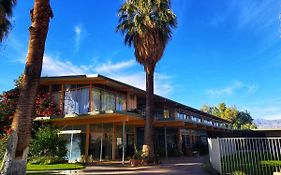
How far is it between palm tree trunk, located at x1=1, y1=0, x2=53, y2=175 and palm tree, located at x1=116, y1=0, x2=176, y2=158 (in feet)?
36.7

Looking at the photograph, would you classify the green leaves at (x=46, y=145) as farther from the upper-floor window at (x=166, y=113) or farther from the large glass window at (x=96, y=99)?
the upper-floor window at (x=166, y=113)

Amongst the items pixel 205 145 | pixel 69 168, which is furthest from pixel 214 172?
pixel 205 145

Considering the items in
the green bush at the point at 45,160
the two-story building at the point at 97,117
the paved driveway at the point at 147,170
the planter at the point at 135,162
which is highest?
the two-story building at the point at 97,117

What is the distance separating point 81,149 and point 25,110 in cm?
1370

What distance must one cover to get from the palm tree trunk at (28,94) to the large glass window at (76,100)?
12320 millimetres

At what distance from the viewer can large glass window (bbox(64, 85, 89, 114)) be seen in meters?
24.9

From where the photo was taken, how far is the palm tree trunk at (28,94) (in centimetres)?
1098

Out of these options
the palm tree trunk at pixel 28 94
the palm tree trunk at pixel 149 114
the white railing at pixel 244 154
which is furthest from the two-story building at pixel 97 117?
the palm tree trunk at pixel 28 94

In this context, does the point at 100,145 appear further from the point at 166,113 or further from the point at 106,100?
the point at 166,113

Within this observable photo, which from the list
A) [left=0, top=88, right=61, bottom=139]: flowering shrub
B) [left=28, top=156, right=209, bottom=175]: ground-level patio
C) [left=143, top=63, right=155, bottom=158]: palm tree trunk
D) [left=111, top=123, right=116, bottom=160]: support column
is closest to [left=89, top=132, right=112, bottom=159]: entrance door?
[left=111, top=123, right=116, bottom=160]: support column

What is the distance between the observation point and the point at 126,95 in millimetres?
29406

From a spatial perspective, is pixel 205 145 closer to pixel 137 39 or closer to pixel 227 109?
pixel 137 39

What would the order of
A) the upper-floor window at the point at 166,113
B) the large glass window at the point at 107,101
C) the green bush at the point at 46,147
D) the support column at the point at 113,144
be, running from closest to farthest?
the green bush at the point at 46,147
the large glass window at the point at 107,101
the support column at the point at 113,144
the upper-floor window at the point at 166,113

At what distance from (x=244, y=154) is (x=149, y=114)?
815 centimetres
